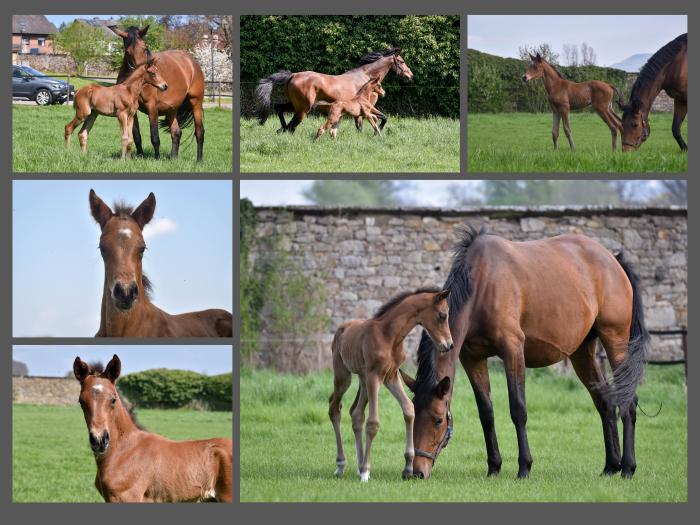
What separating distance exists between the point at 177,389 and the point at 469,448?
3.31 m

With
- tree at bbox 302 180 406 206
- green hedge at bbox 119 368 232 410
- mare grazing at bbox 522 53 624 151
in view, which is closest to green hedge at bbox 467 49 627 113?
mare grazing at bbox 522 53 624 151

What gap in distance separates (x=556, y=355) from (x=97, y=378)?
4.21 meters

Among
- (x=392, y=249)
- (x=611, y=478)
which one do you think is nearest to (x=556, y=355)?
(x=611, y=478)

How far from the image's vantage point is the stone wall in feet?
53.1

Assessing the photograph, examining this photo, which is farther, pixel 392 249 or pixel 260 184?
pixel 260 184

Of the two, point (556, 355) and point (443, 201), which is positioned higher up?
point (443, 201)

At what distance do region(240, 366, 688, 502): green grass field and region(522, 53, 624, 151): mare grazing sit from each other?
10.9 feet

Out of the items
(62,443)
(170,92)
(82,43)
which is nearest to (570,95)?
(170,92)

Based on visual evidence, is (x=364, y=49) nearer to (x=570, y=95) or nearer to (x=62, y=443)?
(x=570, y=95)

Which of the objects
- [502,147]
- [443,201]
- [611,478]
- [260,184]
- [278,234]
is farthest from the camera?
[443,201]

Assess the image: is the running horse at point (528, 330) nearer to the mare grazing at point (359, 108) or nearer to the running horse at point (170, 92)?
the mare grazing at point (359, 108)

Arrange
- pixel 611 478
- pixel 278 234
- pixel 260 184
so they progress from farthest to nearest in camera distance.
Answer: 1. pixel 260 184
2. pixel 278 234
3. pixel 611 478

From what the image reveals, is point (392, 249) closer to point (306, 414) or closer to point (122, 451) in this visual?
point (306, 414)

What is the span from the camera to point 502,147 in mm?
11078
